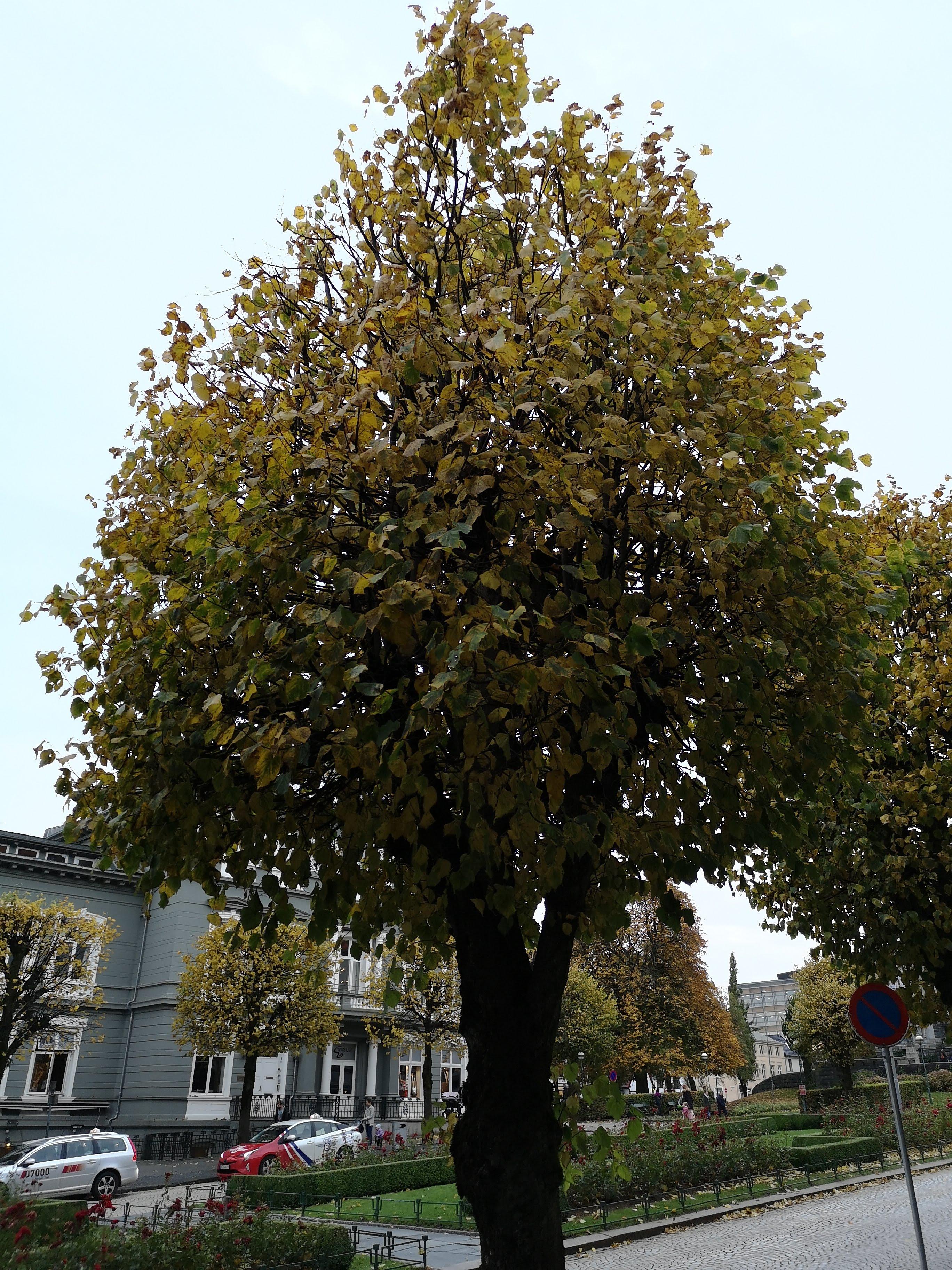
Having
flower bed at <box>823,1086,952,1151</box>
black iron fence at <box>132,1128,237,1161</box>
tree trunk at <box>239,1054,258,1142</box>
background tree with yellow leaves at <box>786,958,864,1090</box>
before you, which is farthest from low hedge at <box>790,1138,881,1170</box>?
black iron fence at <box>132,1128,237,1161</box>

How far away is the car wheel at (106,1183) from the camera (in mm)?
21750

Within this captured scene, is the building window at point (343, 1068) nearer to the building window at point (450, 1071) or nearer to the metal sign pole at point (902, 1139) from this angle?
the building window at point (450, 1071)

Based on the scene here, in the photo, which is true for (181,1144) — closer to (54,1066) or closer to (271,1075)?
(271,1075)

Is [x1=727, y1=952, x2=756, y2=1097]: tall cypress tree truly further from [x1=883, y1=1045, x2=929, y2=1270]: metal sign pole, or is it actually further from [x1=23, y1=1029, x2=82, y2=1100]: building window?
[x1=883, y1=1045, x2=929, y2=1270]: metal sign pole

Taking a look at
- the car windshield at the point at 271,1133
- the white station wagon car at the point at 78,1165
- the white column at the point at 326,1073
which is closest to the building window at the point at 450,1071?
the white column at the point at 326,1073

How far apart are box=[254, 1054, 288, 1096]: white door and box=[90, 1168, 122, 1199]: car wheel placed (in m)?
14.6

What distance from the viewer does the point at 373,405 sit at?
5645mm

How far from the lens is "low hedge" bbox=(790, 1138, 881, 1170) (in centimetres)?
2175

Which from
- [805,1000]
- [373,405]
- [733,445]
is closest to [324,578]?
[373,405]

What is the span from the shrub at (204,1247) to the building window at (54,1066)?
22.5m

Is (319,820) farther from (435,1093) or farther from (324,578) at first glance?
(435,1093)

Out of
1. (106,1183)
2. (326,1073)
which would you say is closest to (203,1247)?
(106,1183)

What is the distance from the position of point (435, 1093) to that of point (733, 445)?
4843 centimetres

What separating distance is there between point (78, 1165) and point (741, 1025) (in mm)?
75075
